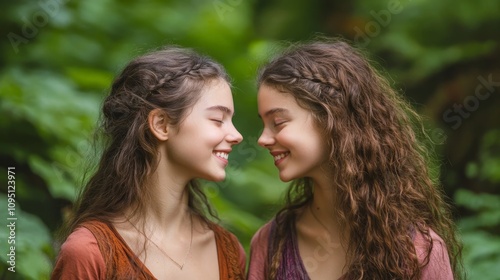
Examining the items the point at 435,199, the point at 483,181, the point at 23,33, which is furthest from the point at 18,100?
the point at 483,181

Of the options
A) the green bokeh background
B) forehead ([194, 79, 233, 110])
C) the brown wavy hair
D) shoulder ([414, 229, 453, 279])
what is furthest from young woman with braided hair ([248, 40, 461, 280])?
the green bokeh background

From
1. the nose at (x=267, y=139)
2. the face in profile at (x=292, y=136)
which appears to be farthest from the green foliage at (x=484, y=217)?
the nose at (x=267, y=139)

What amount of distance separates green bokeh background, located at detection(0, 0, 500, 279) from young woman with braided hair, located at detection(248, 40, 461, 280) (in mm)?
726

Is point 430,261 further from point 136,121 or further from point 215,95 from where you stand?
point 136,121

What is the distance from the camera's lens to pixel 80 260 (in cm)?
287

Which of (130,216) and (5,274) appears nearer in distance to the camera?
A: (130,216)

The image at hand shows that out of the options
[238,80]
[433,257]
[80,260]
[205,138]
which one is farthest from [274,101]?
[238,80]

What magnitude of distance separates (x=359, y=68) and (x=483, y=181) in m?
2.17

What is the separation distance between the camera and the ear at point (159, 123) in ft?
10.4

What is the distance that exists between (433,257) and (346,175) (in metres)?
0.50

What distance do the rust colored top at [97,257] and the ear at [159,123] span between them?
440mm

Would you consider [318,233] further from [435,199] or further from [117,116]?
[117,116]

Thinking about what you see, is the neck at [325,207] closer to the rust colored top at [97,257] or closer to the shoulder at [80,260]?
the rust colored top at [97,257]

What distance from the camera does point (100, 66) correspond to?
6.01m
